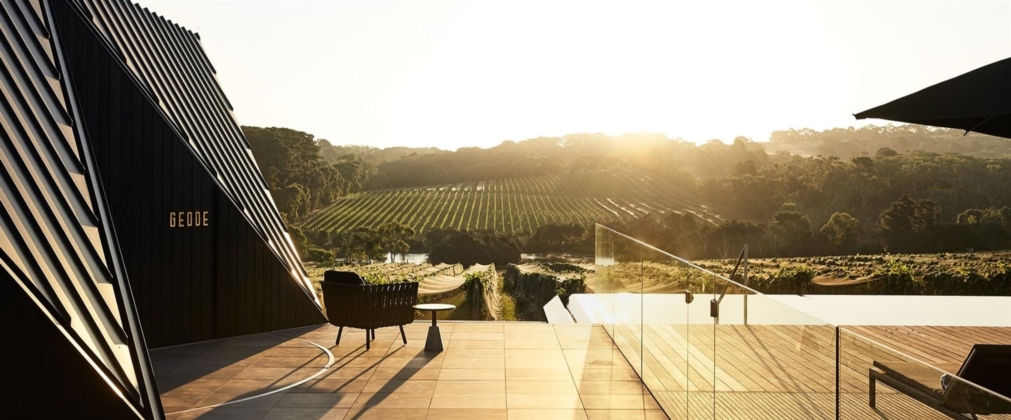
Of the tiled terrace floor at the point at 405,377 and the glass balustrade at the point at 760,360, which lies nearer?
the glass balustrade at the point at 760,360

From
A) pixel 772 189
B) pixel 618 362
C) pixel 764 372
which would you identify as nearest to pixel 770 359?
pixel 764 372

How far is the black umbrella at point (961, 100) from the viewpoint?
4.03 meters

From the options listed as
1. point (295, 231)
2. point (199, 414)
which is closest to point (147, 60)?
point (199, 414)

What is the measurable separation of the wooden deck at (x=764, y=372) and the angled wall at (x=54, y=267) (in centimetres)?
300

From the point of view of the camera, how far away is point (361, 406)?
5820mm

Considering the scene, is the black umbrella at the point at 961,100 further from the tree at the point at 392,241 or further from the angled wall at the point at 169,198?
the tree at the point at 392,241

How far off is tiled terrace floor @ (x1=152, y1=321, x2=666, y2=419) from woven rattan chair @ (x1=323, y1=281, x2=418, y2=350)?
0.93ft

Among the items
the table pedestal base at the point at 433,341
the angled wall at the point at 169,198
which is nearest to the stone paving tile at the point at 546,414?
the table pedestal base at the point at 433,341

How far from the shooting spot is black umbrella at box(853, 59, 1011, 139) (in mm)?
4027

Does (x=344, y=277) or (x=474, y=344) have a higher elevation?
(x=344, y=277)

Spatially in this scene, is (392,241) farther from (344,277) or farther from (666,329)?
(666,329)

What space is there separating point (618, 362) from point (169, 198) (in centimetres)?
478

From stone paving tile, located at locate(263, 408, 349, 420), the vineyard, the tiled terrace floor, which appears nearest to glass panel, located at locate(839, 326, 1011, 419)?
the tiled terrace floor

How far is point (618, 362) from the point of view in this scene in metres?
7.58
